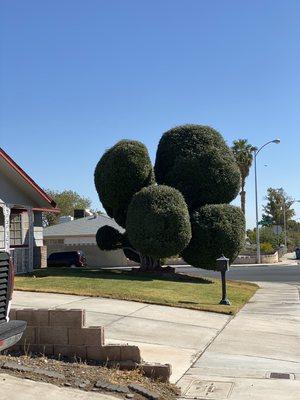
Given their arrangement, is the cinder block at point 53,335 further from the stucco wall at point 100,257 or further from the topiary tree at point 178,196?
the stucco wall at point 100,257

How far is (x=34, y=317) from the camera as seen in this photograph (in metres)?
7.72

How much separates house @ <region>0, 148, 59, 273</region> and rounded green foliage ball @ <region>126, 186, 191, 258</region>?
3.97 metres

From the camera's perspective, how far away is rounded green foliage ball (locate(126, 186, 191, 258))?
21.3m

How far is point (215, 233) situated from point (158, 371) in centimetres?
1576

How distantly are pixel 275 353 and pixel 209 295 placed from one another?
8273mm

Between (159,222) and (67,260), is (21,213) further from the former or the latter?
(67,260)

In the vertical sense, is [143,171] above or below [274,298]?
above

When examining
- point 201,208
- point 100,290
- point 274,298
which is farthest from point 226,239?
point 100,290

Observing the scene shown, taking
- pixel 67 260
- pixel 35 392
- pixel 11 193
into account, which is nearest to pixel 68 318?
pixel 35 392

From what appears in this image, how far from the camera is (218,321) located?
12289 millimetres

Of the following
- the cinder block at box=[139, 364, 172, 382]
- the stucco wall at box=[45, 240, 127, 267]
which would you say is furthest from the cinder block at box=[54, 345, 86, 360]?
the stucco wall at box=[45, 240, 127, 267]

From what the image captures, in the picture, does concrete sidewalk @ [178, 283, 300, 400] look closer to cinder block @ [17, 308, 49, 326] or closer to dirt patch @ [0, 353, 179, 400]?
dirt patch @ [0, 353, 179, 400]

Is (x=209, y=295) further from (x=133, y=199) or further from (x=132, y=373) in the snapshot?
(x=132, y=373)

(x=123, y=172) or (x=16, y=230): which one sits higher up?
(x=123, y=172)
